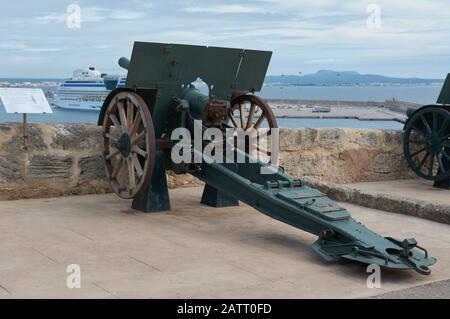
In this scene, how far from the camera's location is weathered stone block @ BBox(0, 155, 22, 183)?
7520mm

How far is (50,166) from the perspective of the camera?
779 centimetres

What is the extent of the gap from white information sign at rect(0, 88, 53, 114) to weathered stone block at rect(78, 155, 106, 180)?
80 cm

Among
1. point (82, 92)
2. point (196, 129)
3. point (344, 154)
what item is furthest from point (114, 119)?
point (82, 92)

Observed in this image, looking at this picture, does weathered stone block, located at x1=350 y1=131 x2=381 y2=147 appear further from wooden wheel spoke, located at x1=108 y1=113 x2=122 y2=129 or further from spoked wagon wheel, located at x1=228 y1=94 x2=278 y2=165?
wooden wheel spoke, located at x1=108 y1=113 x2=122 y2=129

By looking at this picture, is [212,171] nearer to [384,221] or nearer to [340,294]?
[384,221]

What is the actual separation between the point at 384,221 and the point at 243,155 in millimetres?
1634

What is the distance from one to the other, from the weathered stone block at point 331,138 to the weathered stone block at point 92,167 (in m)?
3.39

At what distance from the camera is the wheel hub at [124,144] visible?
6.82 m

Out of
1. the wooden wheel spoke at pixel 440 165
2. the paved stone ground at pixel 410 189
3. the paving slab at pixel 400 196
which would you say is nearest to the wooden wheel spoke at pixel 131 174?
the paving slab at pixel 400 196

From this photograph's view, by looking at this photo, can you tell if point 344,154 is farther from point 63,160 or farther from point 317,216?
point 317,216

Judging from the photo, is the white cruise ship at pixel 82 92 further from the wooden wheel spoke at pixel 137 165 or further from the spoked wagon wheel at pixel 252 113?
the wooden wheel spoke at pixel 137 165

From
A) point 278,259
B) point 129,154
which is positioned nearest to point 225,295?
point 278,259

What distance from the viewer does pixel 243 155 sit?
667 centimetres

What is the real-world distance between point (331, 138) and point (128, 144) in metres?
4.05
